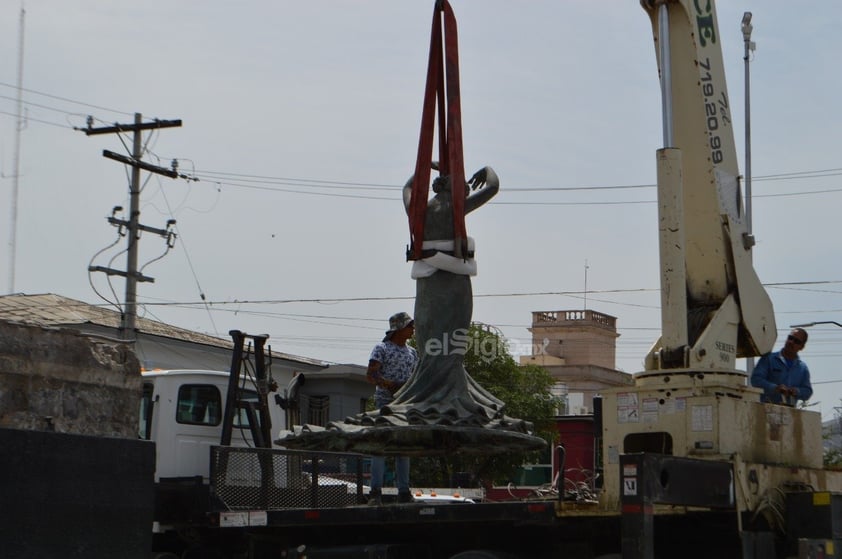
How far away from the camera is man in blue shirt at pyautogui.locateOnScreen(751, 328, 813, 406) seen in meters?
10.5

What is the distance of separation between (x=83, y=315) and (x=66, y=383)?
107ft

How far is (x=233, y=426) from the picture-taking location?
12.9 m

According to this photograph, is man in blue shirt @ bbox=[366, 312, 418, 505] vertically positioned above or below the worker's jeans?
above

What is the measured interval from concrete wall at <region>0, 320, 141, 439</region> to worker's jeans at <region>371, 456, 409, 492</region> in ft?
10.4

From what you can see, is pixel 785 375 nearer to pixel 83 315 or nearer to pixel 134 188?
pixel 134 188

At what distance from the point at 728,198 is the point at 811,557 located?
3.16 meters

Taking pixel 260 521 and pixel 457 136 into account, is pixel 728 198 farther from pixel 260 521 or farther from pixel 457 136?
pixel 260 521

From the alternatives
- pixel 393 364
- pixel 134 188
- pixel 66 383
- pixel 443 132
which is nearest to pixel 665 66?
pixel 443 132

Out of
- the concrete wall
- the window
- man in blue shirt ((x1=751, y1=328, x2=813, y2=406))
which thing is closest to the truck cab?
the window

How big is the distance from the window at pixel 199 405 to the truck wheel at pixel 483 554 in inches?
156

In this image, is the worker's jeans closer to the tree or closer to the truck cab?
the truck cab

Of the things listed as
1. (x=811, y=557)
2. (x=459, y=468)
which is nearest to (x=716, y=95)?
(x=811, y=557)

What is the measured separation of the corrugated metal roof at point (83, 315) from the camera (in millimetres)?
38094

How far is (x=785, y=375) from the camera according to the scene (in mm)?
10633
